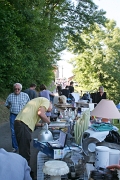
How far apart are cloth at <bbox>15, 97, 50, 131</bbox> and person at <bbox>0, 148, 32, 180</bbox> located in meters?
2.02

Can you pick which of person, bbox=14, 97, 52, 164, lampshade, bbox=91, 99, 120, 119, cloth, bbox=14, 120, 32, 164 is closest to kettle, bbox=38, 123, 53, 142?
person, bbox=14, 97, 52, 164

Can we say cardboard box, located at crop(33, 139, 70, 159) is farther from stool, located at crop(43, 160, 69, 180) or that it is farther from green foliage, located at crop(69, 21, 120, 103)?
green foliage, located at crop(69, 21, 120, 103)

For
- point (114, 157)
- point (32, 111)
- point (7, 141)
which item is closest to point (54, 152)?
point (114, 157)

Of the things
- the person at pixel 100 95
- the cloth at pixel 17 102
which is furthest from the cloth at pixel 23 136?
the person at pixel 100 95

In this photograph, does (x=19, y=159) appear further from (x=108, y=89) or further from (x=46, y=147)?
(x=108, y=89)

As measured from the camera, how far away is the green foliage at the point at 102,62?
1208 inches

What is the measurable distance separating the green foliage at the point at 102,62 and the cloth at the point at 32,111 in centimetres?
2663

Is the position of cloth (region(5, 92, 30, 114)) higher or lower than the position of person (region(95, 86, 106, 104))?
lower

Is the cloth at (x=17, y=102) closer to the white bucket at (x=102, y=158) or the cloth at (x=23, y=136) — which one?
the cloth at (x=23, y=136)

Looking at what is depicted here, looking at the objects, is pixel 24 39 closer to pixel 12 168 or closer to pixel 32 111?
pixel 32 111

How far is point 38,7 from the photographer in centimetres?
1207

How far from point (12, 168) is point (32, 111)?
2.20 meters

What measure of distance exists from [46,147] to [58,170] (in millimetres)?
885

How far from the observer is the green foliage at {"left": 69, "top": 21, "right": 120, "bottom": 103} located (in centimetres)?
3067
